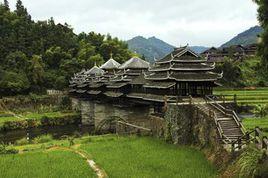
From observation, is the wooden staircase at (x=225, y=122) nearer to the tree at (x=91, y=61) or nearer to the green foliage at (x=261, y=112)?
the green foliage at (x=261, y=112)

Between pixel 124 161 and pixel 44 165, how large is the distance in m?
4.98

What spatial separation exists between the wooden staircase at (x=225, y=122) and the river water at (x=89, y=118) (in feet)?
42.6

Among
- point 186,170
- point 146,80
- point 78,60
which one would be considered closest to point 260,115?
point 146,80

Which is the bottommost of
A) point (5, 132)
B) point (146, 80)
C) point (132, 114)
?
point (5, 132)

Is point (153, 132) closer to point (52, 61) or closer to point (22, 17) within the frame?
point (52, 61)

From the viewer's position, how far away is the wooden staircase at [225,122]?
25.3m

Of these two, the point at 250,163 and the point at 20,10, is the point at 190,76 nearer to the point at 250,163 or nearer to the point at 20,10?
the point at 250,163

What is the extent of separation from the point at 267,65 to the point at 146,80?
894 inches

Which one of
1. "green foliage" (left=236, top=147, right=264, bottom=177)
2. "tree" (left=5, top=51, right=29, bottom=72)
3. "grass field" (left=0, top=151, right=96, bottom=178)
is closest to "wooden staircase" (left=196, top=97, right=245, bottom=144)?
"green foliage" (left=236, top=147, right=264, bottom=177)

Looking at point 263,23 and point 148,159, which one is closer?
point 263,23

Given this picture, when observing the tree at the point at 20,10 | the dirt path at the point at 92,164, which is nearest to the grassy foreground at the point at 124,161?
the dirt path at the point at 92,164

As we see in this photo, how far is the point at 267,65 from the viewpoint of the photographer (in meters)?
20.1

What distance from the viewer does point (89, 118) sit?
2473 inches

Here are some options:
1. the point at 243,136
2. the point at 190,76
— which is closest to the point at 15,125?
the point at 190,76
